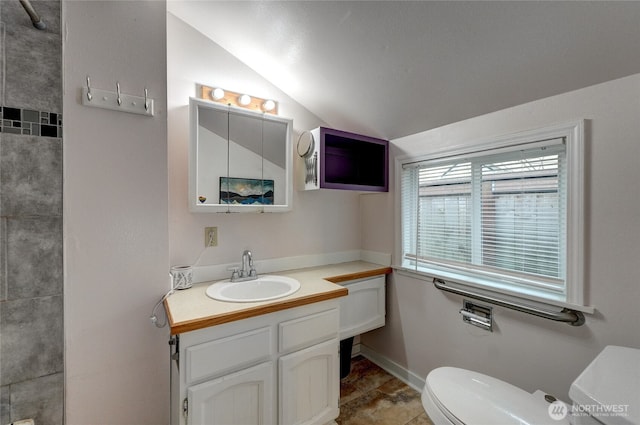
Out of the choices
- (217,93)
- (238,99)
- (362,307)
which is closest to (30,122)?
(217,93)

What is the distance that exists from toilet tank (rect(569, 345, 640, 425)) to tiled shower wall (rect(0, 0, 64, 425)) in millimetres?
1950

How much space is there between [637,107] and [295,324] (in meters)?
1.74

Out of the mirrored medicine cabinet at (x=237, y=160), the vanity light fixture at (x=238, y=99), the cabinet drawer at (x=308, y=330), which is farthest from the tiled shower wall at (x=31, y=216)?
the cabinet drawer at (x=308, y=330)

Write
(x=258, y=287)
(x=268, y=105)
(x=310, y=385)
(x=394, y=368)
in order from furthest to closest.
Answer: (x=394, y=368), (x=268, y=105), (x=258, y=287), (x=310, y=385)

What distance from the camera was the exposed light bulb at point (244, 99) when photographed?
5.82 feet

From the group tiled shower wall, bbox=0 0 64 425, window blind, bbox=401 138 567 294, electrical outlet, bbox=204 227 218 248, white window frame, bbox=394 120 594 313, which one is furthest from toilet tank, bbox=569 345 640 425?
tiled shower wall, bbox=0 0 64 425

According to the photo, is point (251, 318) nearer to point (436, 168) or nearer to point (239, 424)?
point (239, 424)

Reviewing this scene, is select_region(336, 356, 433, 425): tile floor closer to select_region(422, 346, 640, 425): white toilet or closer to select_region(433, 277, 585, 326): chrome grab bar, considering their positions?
select_region(422, 346, 640, 425): white toilet

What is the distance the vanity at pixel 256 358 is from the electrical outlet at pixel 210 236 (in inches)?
9.7

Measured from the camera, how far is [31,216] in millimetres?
1119

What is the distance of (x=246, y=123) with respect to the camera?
5.71 feet

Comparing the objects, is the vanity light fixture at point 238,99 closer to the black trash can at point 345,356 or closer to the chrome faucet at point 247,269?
the chrome faucet at point 247,269

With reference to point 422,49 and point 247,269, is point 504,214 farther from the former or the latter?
point 247,269

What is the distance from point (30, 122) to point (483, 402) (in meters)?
2.19
